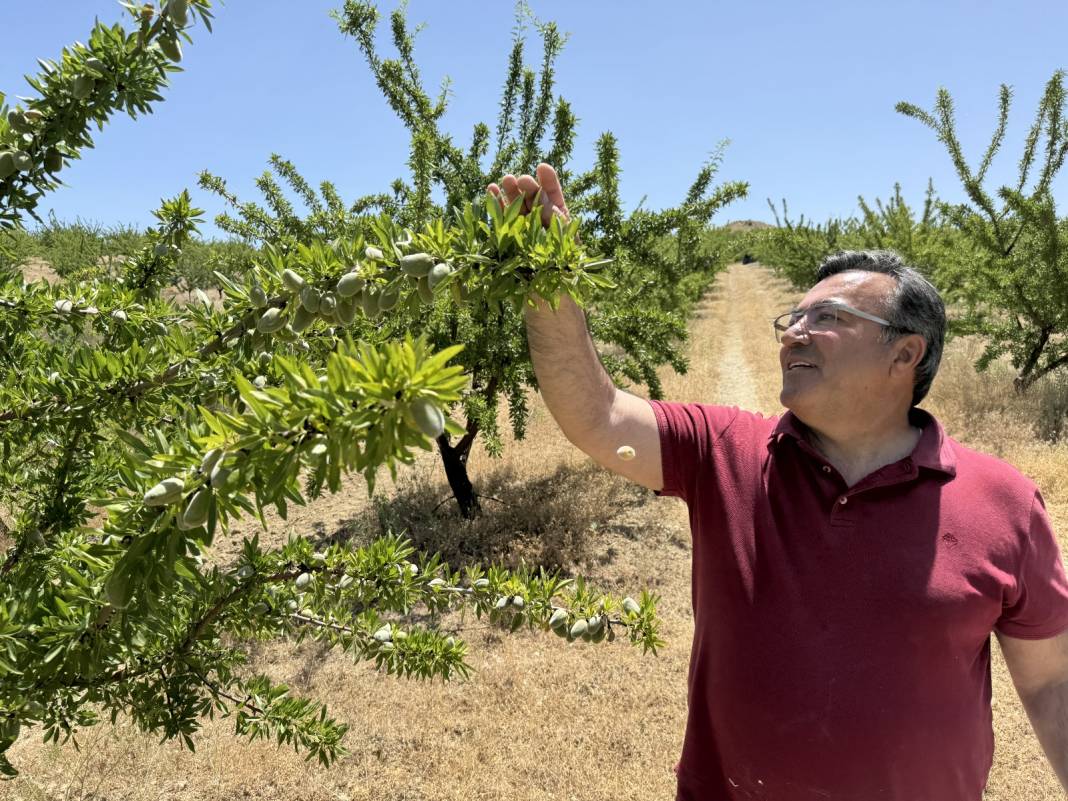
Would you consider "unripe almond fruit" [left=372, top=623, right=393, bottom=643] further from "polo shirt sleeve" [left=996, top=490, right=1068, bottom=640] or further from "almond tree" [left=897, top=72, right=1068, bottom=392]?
"almond tree" [left=897, top=72, right=1068, bottom=392]

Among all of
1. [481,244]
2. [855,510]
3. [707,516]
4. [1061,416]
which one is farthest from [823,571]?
[1061,416]

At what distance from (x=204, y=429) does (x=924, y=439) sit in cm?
187

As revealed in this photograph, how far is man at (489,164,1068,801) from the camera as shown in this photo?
1705mm

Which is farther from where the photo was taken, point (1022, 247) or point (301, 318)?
point (1022, 247)

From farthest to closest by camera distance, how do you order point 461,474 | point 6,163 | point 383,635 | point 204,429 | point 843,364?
point 461,474, point 843,364, point 383,635, point 6,163, point 204,429

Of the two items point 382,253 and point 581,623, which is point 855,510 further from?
point 382,253

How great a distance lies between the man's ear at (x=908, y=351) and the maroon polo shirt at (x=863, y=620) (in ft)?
0.69

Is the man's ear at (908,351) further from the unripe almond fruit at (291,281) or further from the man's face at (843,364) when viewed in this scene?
the unripe almond fruit at (291,281)

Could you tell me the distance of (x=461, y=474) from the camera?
6695 millimetres

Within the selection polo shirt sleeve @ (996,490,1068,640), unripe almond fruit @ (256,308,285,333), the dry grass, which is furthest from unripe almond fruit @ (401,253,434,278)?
polo shirt sleeve @ (996,490,1068,640)

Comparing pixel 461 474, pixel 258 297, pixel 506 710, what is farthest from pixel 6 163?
pixel 461 474

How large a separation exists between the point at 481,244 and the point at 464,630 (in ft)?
15.4

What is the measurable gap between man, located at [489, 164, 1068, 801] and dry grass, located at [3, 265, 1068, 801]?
120 centimetres

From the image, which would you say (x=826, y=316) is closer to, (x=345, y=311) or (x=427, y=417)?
(x=345, y=311)
